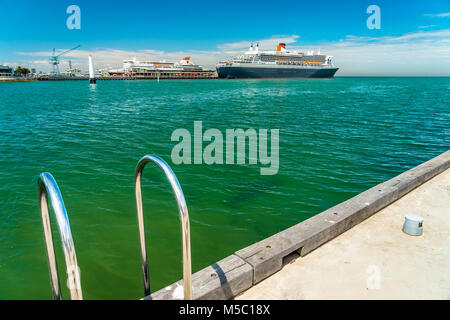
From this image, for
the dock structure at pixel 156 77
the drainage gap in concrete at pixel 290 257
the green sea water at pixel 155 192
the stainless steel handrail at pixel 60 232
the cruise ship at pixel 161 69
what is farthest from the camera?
the cruise ship at pixel 161 69

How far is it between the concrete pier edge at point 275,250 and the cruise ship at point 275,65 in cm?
10695

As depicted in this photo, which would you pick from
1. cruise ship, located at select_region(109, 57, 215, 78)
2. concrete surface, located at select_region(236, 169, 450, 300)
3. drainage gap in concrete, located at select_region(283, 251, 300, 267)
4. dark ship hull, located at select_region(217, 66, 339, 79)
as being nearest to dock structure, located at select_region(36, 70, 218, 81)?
cruise ship, located at select_region(109, 57, 215, 78)

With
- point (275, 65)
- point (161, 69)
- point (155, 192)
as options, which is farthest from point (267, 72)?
point (155, 192)

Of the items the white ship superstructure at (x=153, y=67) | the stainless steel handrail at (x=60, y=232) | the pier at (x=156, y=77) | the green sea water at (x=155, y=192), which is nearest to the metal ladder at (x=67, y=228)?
the stainless steel handrail at (x=60, y=232)

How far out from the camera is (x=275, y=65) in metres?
106

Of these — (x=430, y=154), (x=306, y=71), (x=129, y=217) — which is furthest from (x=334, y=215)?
(x=306, y=71)

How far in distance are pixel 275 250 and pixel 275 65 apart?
111020mm

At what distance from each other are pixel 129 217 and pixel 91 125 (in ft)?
46.1

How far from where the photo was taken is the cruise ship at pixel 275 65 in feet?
350

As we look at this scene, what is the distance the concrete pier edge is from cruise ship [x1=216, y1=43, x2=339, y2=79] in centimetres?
10695

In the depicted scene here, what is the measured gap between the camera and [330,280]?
307 centimetres

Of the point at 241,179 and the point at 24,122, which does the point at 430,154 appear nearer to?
the point at 241,179

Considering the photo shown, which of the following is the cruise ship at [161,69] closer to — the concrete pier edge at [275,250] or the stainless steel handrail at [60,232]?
the concrete pier edge at [275,250]

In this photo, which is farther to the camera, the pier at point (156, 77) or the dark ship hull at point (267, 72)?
the pier at point (156, 77)
